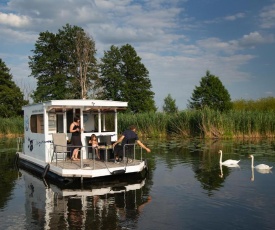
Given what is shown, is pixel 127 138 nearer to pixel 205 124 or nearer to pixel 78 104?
pixel 78 104

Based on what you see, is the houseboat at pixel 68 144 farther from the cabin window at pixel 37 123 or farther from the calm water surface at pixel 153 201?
the calm water surface at pixel 153 201

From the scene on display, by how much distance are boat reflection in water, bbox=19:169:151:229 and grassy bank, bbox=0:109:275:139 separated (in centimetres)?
1765

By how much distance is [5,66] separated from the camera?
51719mm

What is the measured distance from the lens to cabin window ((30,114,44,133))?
1505 centimetres

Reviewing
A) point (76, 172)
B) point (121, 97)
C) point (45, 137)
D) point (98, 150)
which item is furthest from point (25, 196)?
point (121, 97)

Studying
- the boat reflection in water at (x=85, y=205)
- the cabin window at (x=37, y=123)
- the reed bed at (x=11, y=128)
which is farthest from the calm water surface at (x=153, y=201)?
the reed bed at (x=11, y=128)

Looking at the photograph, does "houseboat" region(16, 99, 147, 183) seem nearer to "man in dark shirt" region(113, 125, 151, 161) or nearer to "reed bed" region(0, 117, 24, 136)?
"man in dark shirt" region(113, 125, 151, 161)

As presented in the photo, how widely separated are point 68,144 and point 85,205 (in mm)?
5094

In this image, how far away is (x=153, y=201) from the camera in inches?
402

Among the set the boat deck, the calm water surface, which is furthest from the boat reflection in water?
the boat deck

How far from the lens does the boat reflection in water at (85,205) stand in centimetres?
827

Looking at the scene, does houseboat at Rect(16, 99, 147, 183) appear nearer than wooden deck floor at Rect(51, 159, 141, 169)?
Yes

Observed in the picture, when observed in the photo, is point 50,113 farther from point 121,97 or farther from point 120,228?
point 121,97

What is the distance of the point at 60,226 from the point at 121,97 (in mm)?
45165
